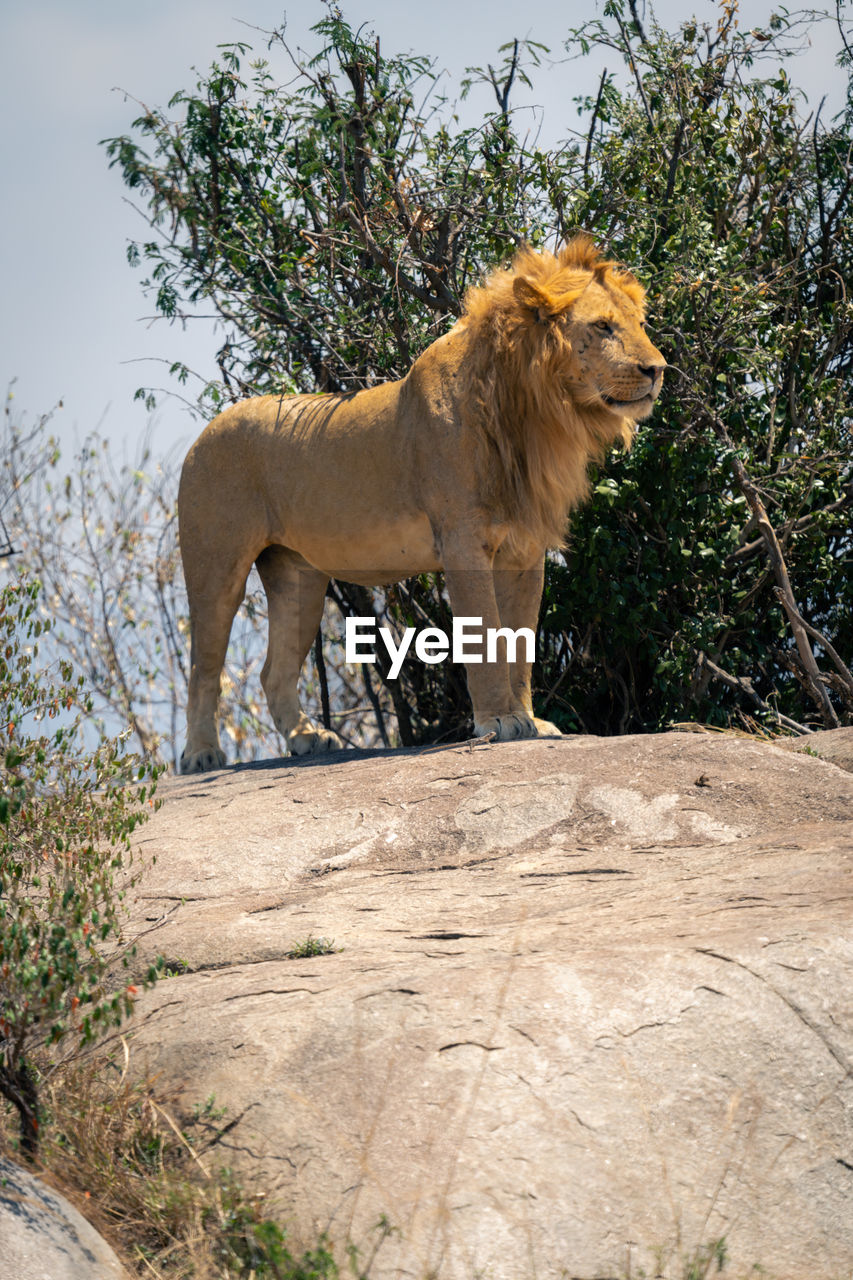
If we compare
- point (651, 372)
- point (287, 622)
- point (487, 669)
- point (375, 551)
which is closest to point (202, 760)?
point (287, 622)

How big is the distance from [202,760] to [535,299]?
2.82 meters

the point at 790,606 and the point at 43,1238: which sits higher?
the point at 790,606

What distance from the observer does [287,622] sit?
23.7 ft

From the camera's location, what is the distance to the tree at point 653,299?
754 cm

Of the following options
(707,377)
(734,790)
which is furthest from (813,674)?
(734,790)

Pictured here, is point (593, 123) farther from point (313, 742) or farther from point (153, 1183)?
point (153, 1183)

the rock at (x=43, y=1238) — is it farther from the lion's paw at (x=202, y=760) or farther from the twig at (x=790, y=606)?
the twig at (x=790, y=606)

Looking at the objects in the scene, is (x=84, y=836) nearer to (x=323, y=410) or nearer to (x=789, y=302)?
(x=323, y=410)

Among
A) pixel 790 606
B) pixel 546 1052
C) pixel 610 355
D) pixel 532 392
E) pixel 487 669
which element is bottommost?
pixel 546 1052

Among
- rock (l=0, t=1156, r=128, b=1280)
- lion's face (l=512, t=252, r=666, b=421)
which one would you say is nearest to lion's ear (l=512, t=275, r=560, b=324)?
lion's face (l=512, t=252, r=666, b=421)

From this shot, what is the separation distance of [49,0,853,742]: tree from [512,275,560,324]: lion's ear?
55.1 inches

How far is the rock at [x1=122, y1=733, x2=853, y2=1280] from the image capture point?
10.2ft

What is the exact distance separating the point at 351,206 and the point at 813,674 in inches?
145

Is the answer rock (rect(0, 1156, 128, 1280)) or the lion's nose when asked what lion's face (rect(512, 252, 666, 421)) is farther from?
rock (rect(0, 1156, 128, 1280))
